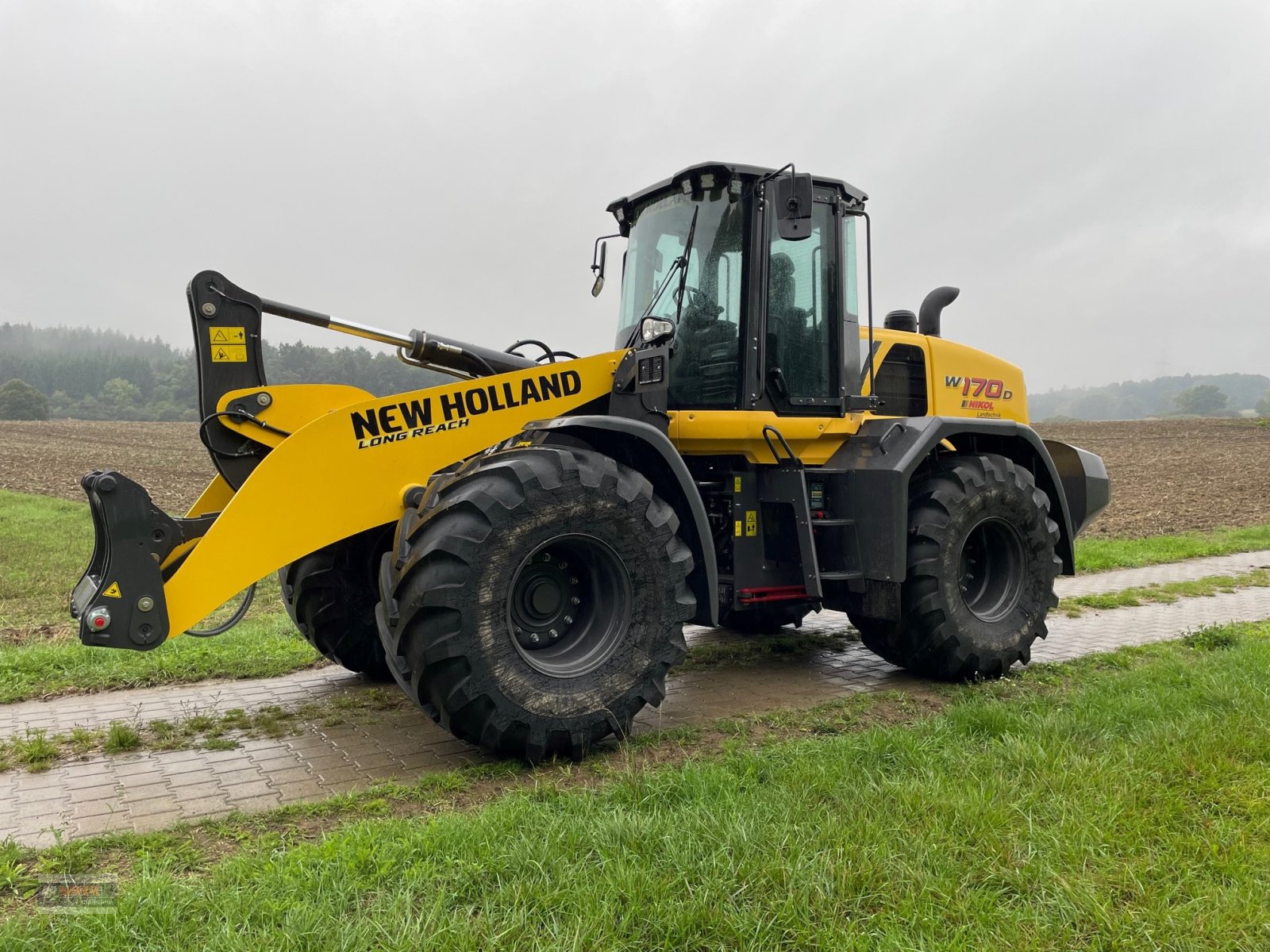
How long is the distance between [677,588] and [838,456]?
1.96 m

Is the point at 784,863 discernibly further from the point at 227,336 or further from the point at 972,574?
the point at 972,574

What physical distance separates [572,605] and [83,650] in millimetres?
3722

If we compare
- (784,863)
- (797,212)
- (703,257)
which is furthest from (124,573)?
(797,212)

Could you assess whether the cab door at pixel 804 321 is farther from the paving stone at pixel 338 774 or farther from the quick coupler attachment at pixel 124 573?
the quick coupler attachment at pixel 124 573

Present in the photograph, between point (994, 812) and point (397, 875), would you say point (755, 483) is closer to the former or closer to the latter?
point (994, 812)

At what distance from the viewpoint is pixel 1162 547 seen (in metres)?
12.7

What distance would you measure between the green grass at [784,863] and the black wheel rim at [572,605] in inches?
25.8

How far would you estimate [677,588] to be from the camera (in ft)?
14.7

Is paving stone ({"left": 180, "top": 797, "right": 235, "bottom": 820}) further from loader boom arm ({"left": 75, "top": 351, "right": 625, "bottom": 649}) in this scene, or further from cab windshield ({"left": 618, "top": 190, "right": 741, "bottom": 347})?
cab windshield ({"left": 618, "top": 190, "right": 741, "bottom": 347})

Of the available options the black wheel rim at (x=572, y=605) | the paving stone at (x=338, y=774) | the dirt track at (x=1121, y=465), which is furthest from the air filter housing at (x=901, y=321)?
the dirt track at (x=1121, y=465)

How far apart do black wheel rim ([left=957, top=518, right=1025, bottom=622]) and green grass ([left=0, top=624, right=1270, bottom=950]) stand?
205 centimetres

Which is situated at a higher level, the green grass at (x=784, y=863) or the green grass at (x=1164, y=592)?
the green grass at (x=784, y=863)

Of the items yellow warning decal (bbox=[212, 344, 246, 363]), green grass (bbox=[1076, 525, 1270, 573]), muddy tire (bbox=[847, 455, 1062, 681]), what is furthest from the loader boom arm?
green grass (bbox=[1076, 525, 1270, 573])

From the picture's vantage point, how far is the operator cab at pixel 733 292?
215 inches
